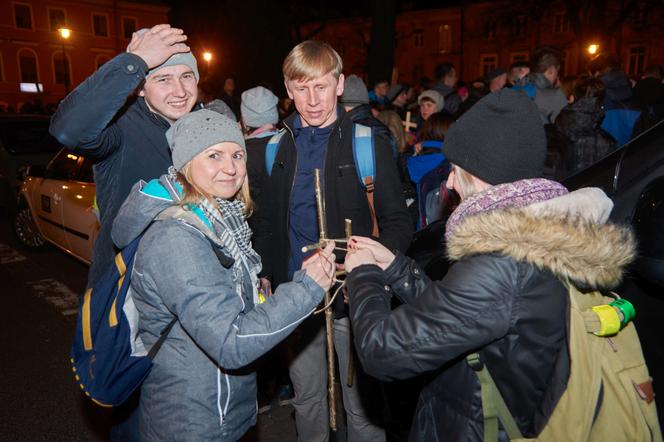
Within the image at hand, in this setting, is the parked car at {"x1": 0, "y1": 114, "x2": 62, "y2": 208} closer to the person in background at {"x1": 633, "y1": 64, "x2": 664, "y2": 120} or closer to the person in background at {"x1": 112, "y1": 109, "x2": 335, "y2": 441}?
the person in background at {"x1": 112, "y1": 109, "x2": 335, "y2": 441}

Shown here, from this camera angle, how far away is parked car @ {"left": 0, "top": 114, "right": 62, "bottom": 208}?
9.40 metres

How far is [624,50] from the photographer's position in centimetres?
4075

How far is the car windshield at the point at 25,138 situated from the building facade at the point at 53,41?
3876 centimetres

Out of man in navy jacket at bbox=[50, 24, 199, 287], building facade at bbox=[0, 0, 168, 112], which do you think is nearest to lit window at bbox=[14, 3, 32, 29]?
building facade at bbox=[0, 0, 168, 112]

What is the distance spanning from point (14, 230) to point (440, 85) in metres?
7.68

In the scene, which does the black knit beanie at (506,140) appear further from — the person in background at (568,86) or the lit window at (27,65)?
the lit window at (27,65)

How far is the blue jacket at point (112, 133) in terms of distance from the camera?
226 centimetres

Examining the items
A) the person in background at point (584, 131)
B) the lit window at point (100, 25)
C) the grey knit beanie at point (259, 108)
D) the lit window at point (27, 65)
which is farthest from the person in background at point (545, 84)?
the lit window at point (100, 25)

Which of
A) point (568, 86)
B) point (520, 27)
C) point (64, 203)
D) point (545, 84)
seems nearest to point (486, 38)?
point (520, 27)

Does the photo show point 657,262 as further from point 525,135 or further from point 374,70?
point 374,70

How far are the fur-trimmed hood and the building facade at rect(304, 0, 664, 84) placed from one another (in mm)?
35205

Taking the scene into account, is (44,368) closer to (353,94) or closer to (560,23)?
(353,94)

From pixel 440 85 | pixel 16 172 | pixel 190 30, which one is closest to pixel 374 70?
pixel 440 85

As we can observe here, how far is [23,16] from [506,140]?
5821cm
